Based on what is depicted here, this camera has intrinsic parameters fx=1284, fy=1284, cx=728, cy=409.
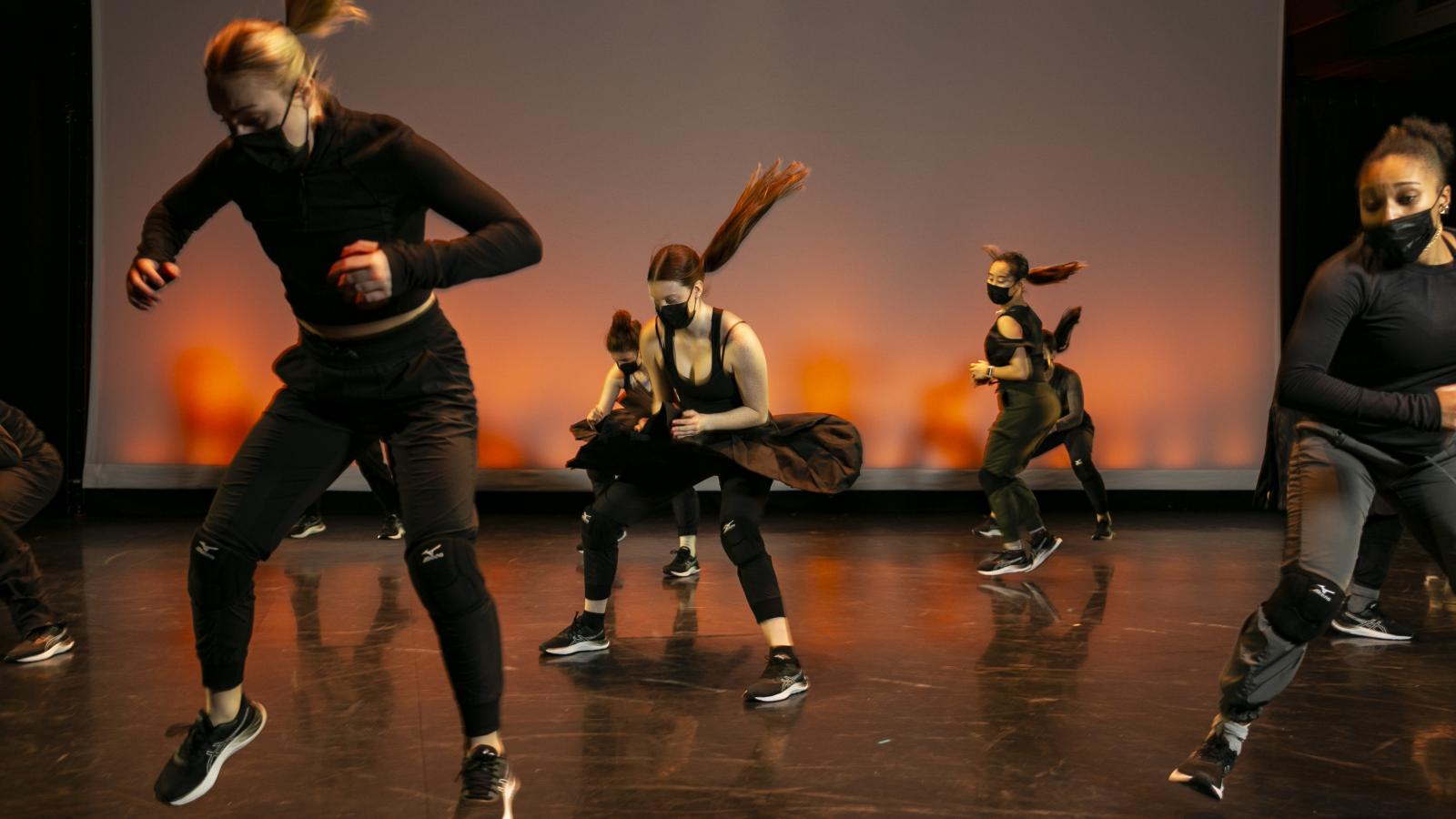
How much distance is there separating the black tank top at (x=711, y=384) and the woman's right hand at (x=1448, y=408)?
6.62 feet

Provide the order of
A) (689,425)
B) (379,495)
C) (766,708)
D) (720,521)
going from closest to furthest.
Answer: (766,708), (689,425), (720,521), (379,495)

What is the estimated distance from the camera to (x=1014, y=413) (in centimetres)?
605

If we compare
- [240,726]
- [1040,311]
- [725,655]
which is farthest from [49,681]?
[1040,311]

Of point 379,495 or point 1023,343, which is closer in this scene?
point 1023,343

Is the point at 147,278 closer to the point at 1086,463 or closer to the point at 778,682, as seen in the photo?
the point at 778,682

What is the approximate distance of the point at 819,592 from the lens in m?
5.65

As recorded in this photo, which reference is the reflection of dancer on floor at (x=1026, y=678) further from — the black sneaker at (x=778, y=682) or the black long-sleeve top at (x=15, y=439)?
the black long-sleeve top at (x=15, y=439)

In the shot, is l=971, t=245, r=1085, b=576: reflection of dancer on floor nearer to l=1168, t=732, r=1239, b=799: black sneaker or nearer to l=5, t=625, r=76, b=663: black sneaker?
l=1168, t=732, r=1239, b=799: black sneaker

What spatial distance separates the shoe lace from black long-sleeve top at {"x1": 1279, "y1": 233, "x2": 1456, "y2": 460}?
184 cm

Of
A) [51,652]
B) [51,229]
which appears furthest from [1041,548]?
[51,229]

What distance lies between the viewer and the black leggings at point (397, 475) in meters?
2.46

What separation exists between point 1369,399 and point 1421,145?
22.7 inches

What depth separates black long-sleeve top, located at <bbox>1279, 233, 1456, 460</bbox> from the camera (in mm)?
2717

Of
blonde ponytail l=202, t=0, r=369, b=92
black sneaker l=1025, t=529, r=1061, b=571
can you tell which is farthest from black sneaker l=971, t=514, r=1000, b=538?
blonde ponytail l=202, t=0, r=369, b=92
